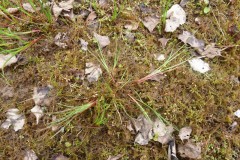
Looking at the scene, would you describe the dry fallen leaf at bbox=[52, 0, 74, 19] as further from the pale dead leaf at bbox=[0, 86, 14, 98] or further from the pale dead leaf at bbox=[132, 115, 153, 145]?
the pale dead leaf at bbox=[132, 115, 153, 145]

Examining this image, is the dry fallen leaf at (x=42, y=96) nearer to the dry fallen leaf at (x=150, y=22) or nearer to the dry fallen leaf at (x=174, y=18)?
the dry fallen leaf at (x=150, y=22)

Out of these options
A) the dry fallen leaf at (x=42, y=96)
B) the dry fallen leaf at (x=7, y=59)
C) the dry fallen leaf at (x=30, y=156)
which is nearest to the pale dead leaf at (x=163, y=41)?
the dry fallen leaf at (x=42, y=96)

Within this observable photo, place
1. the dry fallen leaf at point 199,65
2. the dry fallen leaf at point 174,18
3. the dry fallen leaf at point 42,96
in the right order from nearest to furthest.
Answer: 1. the dry fallen leaf at point 42,96
2. the dry fallen leaf at point 199,65
3. the dry fallen leaf at point 174,18

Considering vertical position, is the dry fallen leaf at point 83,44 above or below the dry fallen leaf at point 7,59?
above

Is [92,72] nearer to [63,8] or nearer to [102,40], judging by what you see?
[102,40]

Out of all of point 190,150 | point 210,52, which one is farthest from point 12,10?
point 190,150
